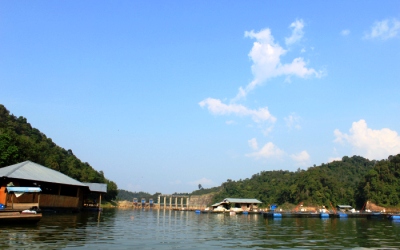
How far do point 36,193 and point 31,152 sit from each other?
93.1 feet

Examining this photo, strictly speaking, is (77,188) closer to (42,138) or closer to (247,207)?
(247,207)

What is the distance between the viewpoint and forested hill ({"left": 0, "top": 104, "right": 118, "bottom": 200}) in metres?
47.1

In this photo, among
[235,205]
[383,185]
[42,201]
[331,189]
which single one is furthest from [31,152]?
[383,185]

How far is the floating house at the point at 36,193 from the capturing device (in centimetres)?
3344

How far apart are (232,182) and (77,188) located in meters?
109

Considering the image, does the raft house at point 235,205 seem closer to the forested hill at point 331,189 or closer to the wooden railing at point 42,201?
the forested hill at point 331,189

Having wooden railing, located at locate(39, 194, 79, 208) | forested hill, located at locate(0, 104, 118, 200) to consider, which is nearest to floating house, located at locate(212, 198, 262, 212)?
forested hill, located at locate(0, 104, 118, 200)

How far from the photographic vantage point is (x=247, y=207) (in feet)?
284

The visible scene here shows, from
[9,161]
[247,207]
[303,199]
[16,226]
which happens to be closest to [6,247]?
[16,226]

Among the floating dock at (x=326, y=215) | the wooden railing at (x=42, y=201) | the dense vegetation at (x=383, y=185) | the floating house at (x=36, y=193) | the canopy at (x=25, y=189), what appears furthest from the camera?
the dense vegetation at (x=383, y=185)

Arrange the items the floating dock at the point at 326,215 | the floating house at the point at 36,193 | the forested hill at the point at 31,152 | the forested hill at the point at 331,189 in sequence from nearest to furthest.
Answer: the floating house at the point at 36,193
the forested hill at the point at 31,152
the floating dock at the point at 326,215
the forested hill at the point at 331,189

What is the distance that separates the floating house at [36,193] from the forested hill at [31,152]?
363 inches

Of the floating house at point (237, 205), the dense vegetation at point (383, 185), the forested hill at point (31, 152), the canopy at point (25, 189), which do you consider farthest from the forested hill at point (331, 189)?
the canopy at point (25, 189)

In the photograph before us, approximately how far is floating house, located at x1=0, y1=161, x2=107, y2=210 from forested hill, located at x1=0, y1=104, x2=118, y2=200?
30.3 ft
